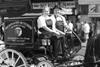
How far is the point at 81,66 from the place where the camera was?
5.47 m

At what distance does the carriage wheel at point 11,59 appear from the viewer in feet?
19.8

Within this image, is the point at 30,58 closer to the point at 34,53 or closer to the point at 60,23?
the point at 34,53

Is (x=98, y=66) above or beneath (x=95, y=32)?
beneath

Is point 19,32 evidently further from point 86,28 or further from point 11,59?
point 86,28

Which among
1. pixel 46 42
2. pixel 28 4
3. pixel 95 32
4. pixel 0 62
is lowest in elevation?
pixel 0 62

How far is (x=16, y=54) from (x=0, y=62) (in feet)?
1.22

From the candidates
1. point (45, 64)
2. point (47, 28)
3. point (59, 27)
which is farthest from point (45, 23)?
point (45, 64)

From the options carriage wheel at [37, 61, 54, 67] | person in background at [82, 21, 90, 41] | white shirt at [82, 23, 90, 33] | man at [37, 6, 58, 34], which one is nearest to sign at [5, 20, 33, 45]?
man at [37, 6, 58, 34]

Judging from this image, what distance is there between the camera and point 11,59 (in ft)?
20.3

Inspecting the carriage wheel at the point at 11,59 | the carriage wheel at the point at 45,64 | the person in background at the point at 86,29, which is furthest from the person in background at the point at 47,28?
the person in background at the point at 86,29

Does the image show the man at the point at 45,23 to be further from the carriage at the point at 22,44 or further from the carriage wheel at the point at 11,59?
the carriage wheel at the point at 11,59

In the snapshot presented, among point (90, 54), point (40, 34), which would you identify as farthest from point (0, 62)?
point (90, 54)

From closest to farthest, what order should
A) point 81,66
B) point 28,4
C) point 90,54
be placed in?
point 90,54, point 81,66, point 28,4

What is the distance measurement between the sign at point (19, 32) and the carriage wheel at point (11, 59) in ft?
0.81
